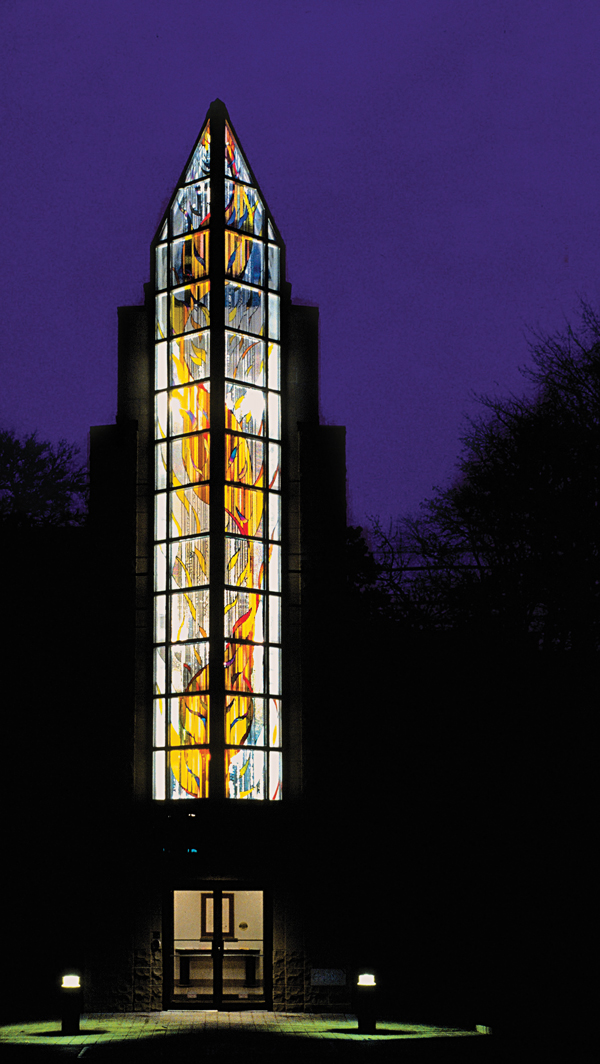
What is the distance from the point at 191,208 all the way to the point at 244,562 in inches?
290

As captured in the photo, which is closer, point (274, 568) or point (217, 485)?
point (217, 485)

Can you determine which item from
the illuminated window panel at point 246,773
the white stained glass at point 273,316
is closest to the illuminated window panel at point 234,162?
the white stained glass at point 273,316

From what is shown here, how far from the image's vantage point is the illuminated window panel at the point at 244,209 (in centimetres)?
2239

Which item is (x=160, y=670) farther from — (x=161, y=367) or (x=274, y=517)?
(x=161, y=367)

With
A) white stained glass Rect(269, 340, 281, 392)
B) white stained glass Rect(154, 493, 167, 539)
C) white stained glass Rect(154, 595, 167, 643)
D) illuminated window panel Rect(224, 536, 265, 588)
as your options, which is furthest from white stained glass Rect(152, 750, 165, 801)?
white stained glass Rect(269, 340, 281, 392)

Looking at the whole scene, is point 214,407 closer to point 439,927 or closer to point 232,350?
point 232,350

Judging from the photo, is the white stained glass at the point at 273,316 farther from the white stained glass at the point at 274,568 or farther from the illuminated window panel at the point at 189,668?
the illuminated window panel at the point at 189,668

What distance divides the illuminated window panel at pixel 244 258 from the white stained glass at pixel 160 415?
277cm

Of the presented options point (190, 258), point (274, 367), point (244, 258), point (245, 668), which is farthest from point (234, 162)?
point (245, 668)

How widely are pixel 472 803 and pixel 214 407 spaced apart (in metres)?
10.8

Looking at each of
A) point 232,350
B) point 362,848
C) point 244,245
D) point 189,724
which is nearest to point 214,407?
point 232,350

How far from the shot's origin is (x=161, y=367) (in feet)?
73.4

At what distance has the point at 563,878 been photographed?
24891mm

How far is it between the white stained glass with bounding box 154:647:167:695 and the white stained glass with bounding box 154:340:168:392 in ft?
17.2
